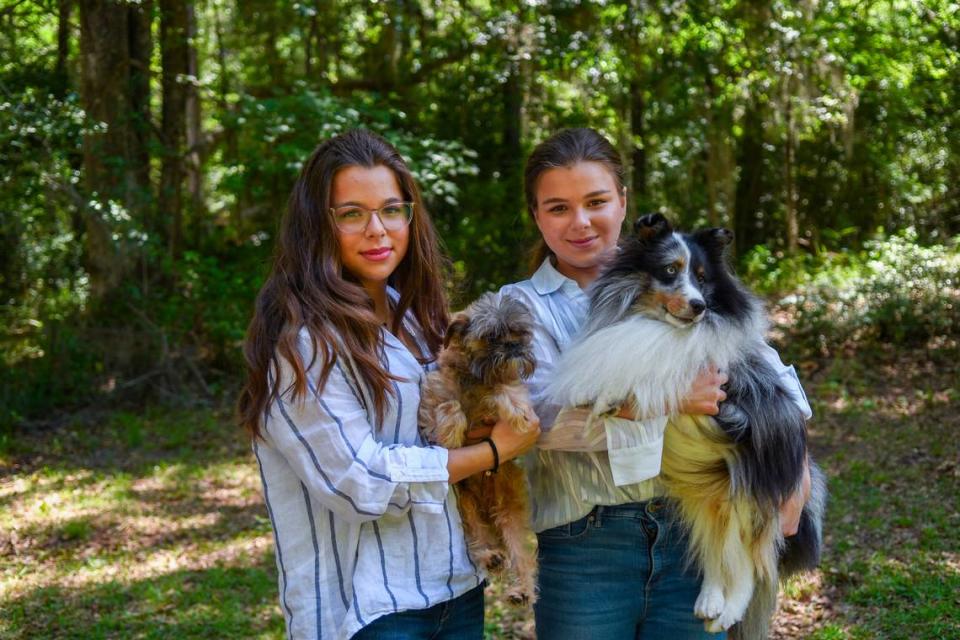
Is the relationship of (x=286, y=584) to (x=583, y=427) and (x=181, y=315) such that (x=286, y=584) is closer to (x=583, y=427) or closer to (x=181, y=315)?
(x=583, y=427)

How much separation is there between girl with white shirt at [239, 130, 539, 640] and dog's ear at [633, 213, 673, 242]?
2.91 ft

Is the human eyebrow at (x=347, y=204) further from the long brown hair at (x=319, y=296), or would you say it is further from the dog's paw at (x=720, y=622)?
the dog's paw at (x=720, y=622)

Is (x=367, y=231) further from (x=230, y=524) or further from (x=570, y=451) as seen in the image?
(x=230, y=524)

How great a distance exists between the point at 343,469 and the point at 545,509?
772 mm

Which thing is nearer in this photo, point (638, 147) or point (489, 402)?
point (489, 402)

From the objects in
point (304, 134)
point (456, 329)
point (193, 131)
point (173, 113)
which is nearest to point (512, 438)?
point (456, 329)

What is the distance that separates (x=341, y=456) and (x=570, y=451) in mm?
776

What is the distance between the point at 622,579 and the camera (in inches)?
104

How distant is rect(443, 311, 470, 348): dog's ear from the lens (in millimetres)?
2953

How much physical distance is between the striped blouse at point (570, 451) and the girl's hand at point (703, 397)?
155 millimetres

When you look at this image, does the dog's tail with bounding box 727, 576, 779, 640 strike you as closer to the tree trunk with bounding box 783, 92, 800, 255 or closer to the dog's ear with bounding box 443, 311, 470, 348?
the dog's ear with bounding box 443, 311, 470, 348

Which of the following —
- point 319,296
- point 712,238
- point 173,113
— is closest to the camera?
point 319,296

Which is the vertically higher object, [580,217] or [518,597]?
[580,217]

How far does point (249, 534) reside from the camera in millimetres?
7211
